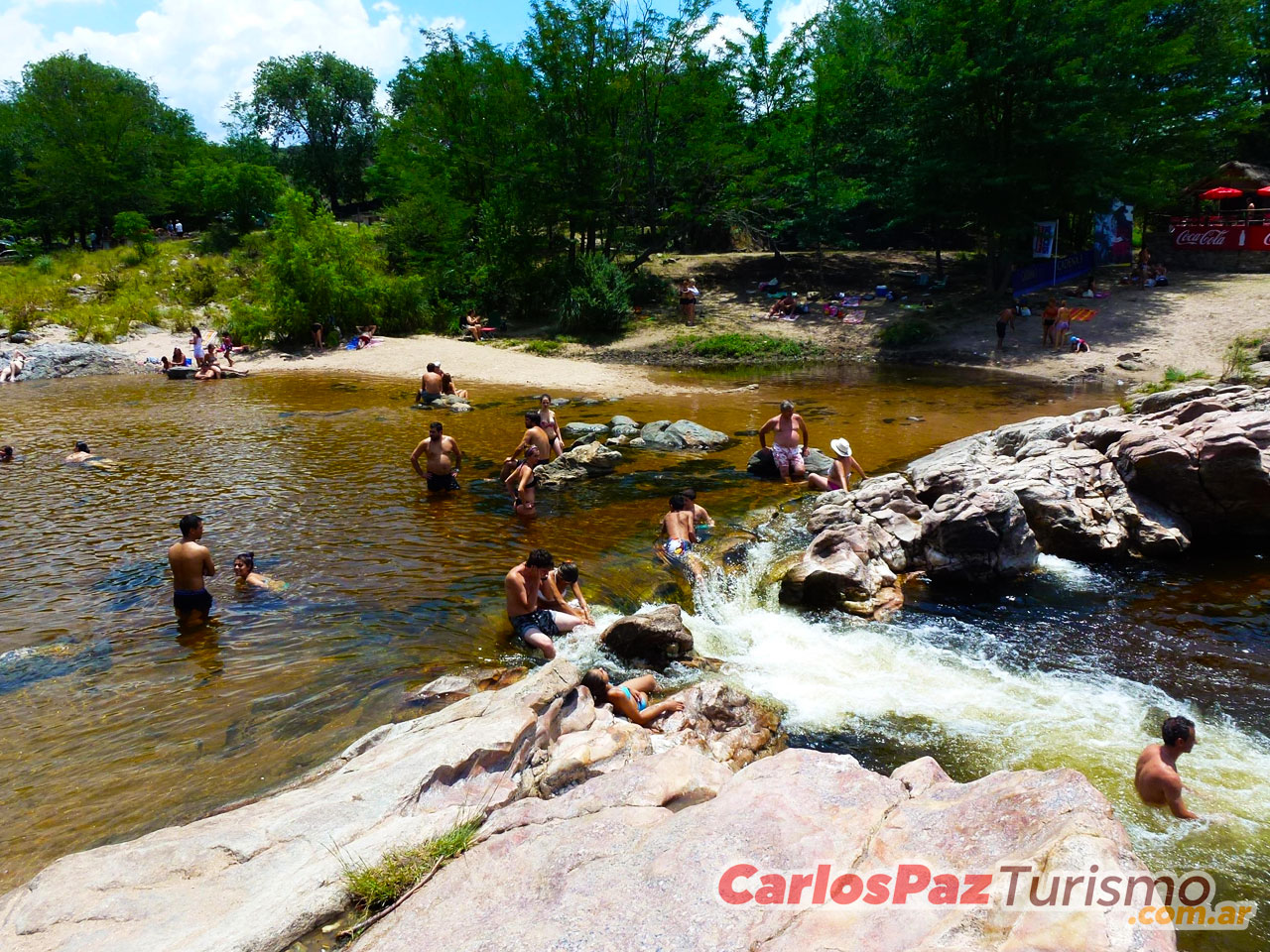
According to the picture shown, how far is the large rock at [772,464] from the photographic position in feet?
45.9

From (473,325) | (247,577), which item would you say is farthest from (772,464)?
(473,325)

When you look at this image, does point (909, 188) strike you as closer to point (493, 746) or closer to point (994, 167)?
point (994, 167)

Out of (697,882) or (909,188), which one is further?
(909,188)

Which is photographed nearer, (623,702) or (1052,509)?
(623,702)

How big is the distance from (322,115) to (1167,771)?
6327 centimetres

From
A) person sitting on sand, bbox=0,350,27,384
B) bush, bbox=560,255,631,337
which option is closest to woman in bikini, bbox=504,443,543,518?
bush, bbox=560,255,631,337

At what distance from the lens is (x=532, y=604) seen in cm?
846

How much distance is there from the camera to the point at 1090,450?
11.8m

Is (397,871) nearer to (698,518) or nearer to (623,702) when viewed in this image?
(623,702)

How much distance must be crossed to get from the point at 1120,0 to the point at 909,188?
378 inches

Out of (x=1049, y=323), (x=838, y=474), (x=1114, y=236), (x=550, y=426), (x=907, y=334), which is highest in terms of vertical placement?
(x=1114, y=236)

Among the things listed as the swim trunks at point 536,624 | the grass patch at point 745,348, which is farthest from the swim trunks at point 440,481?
the grass patch at point 745,348

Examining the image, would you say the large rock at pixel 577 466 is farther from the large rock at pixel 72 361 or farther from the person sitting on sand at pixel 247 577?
the large rock at pixel 72 361

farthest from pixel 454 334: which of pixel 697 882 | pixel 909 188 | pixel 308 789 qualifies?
pixel 697 882
